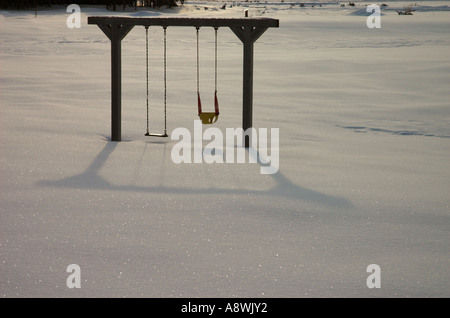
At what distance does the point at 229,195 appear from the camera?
16.1ft

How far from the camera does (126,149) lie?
259 inches

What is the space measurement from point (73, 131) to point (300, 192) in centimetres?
322

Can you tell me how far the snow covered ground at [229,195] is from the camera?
3.39 meters

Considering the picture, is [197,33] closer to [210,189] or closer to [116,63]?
[116,63]

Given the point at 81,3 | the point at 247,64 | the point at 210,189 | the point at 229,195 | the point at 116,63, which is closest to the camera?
the point at 229,195

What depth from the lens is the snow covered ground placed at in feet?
11.1

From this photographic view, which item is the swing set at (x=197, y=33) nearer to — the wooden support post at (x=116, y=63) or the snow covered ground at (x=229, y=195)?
the wooden support post at (x=116, y=63)

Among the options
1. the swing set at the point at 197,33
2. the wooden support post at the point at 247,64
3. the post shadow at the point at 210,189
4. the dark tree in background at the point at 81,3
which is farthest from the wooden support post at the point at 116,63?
the dark tree in background at the point at 81,3

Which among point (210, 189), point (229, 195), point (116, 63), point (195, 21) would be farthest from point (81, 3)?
point (229, 195)

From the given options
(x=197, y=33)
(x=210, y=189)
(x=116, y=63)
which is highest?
(x=197, y=33)

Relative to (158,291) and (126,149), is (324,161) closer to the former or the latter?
(126,149)

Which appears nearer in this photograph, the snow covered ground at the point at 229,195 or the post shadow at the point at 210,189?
the snow covered ground at the point at 229,195

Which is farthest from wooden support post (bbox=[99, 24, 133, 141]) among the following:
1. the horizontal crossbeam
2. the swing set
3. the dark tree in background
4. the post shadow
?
the dark tree in background

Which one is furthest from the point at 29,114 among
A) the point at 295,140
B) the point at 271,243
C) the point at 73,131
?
the point at 271,243
